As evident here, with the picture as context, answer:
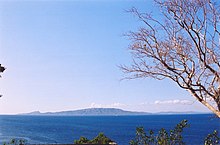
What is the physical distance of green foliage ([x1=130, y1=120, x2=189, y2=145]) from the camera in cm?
564

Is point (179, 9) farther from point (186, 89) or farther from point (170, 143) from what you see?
point (170, 143)

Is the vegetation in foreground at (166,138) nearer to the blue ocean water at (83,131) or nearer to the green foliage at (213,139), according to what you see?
the green foliage at (213,139)

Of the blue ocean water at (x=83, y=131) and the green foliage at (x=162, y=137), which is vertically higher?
the green foliage at (x=162, y=137)

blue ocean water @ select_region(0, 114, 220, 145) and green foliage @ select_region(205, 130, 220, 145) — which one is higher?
green foliage @ select_region(205, 130, 220, 145)

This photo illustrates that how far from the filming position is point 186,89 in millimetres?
5195

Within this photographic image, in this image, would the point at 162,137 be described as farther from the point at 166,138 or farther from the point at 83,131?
the point at 83,131

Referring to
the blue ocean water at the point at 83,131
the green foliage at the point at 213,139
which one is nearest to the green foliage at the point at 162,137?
the green foliage at the point at 213,139

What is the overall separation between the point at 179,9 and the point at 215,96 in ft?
4.60

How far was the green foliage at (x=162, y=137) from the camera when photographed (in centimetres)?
564

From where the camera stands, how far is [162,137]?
564 cm

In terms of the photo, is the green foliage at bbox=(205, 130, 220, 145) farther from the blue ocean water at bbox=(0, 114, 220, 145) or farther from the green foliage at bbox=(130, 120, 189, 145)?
the blue ocean water at bbox=(0, 114, 220, 145)

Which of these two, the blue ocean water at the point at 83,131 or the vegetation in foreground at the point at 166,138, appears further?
the blue ocean water at the point at 83,131

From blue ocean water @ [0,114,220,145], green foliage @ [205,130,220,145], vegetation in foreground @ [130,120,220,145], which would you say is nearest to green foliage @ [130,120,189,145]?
vegetation in foreground @ [130,120,220,145]

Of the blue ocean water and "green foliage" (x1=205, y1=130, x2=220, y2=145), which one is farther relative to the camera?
the blue ocean water
